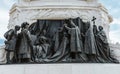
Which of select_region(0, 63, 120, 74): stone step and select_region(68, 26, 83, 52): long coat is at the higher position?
select_region(68, 26, 83, 52): long coat

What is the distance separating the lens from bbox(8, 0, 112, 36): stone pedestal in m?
14.1

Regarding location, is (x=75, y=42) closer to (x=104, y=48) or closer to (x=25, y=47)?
(x=104, y=48)

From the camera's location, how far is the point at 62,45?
12531 millimetres

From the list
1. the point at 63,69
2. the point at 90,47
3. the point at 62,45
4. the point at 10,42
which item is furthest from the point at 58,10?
the point at 63,69

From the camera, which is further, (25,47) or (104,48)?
(104,48)

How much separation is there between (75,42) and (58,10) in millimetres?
2506

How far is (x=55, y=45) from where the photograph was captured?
1267cm

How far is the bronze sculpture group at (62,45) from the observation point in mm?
12227

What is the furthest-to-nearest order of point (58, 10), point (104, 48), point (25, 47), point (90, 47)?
point (58, 10)
point (104, 48)
point (90, 47)
point (25, 47)

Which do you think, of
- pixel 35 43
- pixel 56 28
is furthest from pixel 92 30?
pixel 35 43

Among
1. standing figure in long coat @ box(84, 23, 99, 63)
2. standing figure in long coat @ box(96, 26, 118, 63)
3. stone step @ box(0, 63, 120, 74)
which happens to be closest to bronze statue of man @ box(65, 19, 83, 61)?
standing figure in long coat @ box(84, 23, 99, 63)

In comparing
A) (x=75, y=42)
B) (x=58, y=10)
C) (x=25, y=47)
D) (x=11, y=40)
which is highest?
(x=58, y=10)

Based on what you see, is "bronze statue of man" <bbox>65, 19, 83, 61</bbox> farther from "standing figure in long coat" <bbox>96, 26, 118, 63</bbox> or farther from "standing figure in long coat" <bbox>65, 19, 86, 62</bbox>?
"standing figure in long coat" <bbox>96, 26, 118, 63</bbox>

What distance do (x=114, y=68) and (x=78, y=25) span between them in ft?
8.57
